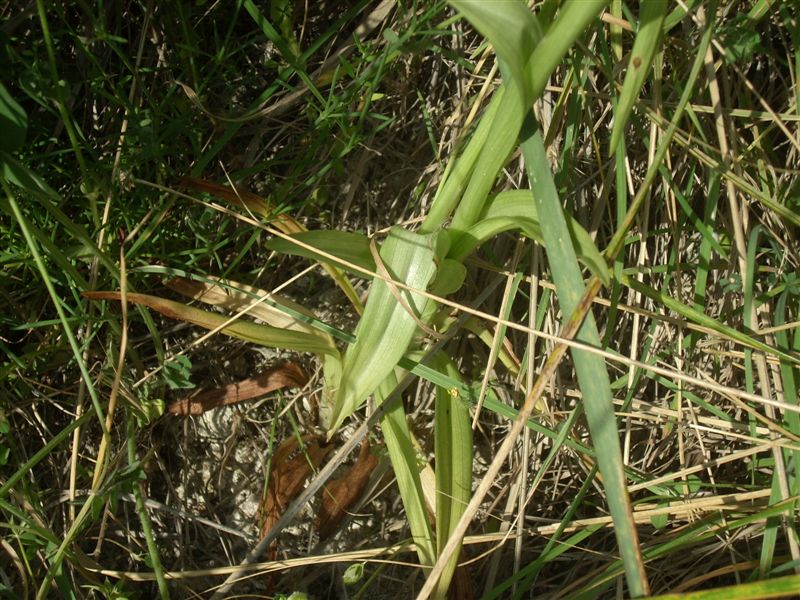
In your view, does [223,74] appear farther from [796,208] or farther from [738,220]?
[796,208]

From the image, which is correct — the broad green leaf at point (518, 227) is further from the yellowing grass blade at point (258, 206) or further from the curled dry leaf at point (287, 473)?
the curled dry leaf at point (287, 473)

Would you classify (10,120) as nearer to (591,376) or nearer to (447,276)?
(447,276)

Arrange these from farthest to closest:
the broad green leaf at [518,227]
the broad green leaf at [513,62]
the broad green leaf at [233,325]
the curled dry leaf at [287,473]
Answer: the curled dry leaf at [287,473]
the broad green leaf at [233,325]
the broad green leaf at [518,227]
the broad green leaf at [513,62]

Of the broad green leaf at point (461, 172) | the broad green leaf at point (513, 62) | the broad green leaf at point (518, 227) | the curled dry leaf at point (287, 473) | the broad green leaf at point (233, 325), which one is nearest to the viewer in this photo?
the broad green leaf at point (513, 62)

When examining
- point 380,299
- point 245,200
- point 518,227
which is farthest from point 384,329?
point 245,200

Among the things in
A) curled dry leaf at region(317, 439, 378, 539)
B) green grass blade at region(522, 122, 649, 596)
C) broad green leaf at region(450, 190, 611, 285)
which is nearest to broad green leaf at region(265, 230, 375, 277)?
broad green leaf at region(450, 190, 611, 285)

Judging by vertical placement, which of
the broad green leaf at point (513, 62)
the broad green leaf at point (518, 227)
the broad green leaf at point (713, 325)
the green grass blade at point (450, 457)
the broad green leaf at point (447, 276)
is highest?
the broad green leaf at point (513, 62)

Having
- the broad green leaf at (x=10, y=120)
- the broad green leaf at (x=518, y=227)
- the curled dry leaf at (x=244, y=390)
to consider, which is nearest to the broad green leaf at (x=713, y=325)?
the broad green leaf at (x=518, y=227)

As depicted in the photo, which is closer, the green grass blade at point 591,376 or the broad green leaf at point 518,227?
the green grass blade at point 591,376
